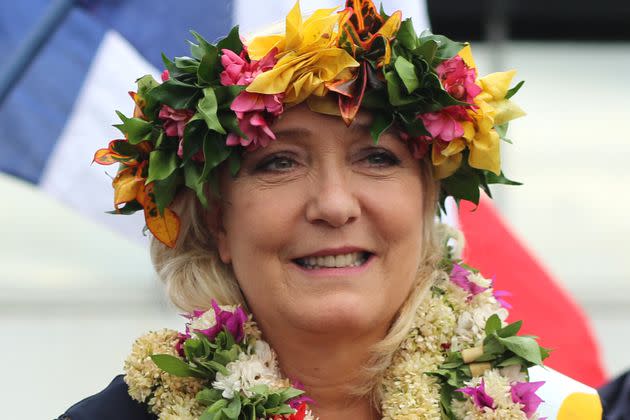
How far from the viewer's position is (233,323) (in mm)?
3037

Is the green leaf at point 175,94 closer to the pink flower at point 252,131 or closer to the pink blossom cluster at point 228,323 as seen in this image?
the pink flower at point 252,131

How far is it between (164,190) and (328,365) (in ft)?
1.92

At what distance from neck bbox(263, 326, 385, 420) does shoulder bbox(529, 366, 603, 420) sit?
1.50 feet

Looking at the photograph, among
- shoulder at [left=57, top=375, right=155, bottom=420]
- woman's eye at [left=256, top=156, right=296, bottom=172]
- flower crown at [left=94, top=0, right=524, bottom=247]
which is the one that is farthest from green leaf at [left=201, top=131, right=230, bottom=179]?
shoulder at [left=57, top=375, right=155, bottom=420]

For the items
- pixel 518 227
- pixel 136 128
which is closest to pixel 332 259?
pixel 136 128

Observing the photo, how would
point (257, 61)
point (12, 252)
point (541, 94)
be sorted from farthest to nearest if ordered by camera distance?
1. point (541, 94)
2. point (12, 252)
3. point (257, 61)

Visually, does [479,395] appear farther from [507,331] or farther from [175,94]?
[175,94]

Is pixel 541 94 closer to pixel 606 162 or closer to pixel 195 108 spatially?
pixel 606 162

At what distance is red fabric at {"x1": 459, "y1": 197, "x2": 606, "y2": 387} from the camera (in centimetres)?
461

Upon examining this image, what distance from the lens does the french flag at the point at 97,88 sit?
4.35 m

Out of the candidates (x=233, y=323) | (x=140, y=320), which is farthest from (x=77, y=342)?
(x=233, y=323)

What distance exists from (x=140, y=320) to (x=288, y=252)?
579cm

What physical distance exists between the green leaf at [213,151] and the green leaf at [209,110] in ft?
0.13

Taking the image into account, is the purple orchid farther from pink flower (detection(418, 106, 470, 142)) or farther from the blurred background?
the blurred background
